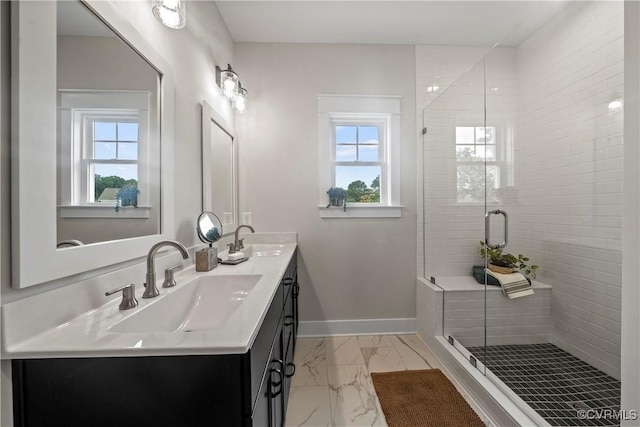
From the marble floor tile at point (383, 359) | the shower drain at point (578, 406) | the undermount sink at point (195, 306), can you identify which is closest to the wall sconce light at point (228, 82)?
the undermount sink at point (195, 306)

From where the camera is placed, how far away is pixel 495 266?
1923 millimetres

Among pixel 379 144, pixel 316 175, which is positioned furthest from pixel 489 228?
pixel 316 175

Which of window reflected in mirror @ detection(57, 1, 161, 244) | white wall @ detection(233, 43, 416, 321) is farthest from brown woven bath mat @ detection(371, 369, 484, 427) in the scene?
window reflected in mirror @ detection(57, 1, 161, 244)

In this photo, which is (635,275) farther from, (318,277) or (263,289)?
(318,277)

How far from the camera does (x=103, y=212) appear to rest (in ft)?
2.90

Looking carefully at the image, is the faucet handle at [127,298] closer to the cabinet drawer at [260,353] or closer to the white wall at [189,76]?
the white wall at [189,76]

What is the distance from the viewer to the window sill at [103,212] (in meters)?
0.75

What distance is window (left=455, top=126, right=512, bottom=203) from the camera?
196 cm

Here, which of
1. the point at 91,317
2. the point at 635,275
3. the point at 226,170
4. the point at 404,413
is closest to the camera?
the point at 91,317

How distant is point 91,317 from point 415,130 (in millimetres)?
2585

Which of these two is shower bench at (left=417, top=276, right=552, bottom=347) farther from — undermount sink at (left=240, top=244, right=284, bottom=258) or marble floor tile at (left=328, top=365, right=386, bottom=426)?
undermount sink at (left=240, top=244, right=284, bottom=258)

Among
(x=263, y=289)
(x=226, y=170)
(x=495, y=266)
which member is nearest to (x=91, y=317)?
(x=263, y=289)

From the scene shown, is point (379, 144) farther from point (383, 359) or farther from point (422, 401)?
point (422, 401)

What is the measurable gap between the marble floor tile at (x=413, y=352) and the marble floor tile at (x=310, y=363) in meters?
0.64
